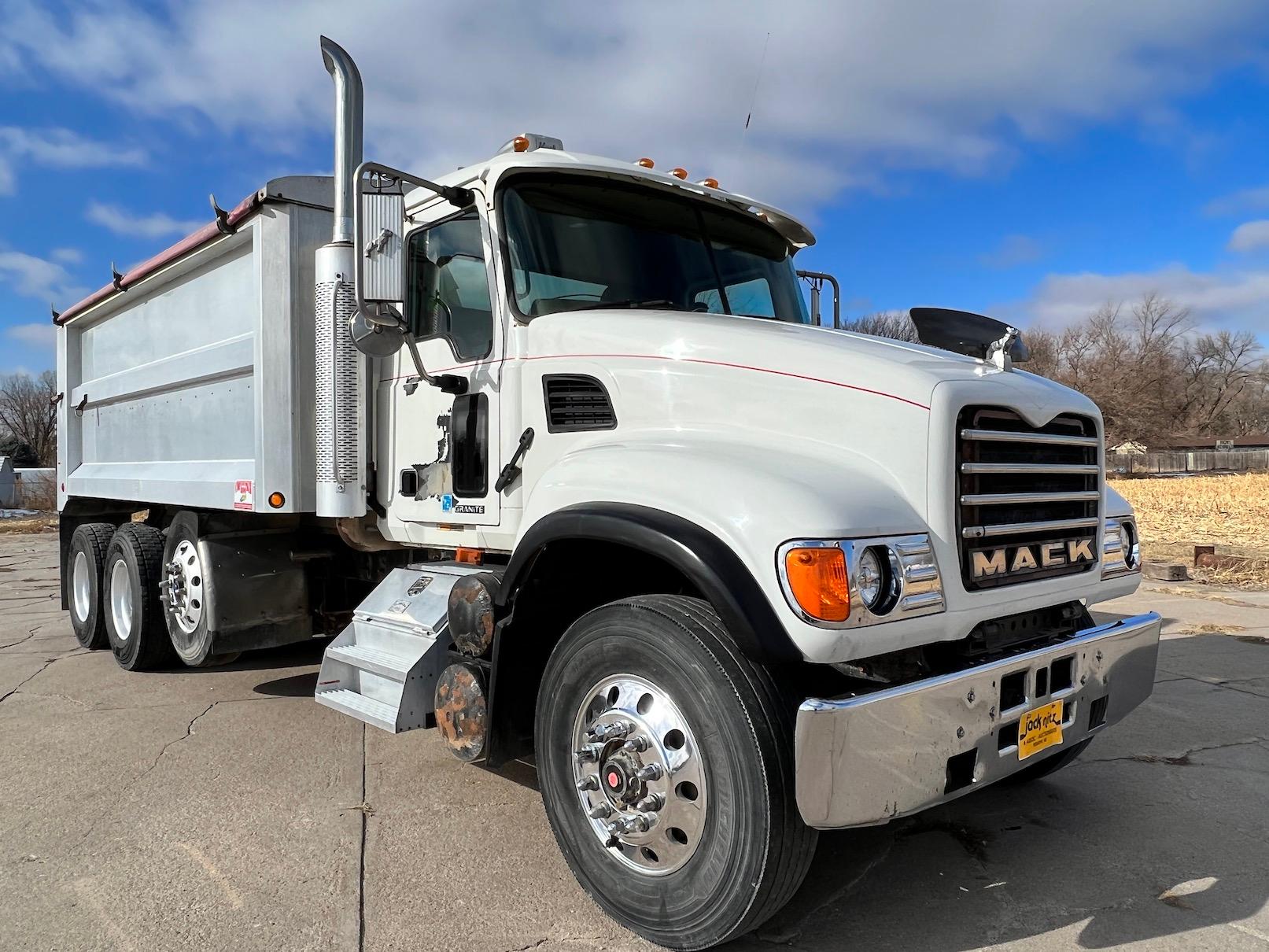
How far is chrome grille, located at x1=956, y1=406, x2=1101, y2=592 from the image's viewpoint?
A: 2.81m

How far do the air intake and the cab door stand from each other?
12.4 inches

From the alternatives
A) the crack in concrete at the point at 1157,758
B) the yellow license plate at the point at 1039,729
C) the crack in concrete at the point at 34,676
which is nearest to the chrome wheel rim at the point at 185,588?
the crack in concrete at the point at 34,676

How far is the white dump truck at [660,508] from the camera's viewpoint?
8.34 ft

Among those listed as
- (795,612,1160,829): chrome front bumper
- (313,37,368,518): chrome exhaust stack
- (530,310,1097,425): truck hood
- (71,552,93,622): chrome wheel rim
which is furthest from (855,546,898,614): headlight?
(71,552,93,622): chrome wheel rim

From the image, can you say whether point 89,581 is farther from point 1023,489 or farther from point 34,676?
point 1023,489

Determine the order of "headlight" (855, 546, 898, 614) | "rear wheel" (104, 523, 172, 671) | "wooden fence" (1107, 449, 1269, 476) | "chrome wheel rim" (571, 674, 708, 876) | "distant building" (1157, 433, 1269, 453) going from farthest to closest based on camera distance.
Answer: "distant building" (1157, 433, 1269, 453)
"wooden fence" (1107, 449, 1269, 476)
"rear wheel" (104, 523, 172, 671)
"chrome wheel rim" (571, 674, 708, 876)
"headlight" (855, 546, 898, 614)

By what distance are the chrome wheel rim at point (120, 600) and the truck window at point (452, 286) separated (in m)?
3.77

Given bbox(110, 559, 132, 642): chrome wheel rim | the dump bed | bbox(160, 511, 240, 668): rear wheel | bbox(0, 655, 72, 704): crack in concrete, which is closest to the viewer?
the dump bed

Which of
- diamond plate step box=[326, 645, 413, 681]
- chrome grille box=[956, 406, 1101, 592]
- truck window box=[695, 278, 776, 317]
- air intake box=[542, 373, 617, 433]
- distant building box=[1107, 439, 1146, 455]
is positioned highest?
distant building box=[1107, 439, 1146, 455]

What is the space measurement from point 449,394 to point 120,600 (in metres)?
4.25

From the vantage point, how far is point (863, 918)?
298 cm

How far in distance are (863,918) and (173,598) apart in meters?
4.87

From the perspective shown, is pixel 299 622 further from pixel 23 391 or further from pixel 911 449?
pixel 23 391

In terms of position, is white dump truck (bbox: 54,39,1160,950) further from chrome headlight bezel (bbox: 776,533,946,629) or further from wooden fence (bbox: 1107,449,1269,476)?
wooden fence (bbox: 1107,449,1269,476)
